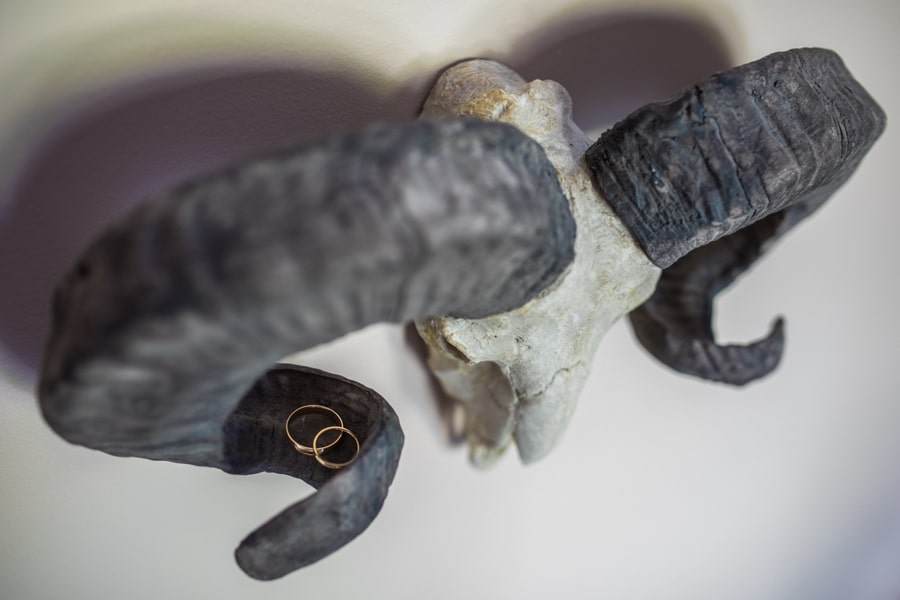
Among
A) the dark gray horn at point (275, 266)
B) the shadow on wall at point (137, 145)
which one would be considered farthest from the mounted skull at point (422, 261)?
the shadow on wall at point (137, 145)

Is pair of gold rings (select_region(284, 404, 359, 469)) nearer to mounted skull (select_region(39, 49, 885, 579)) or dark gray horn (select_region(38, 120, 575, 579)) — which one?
mounted skull (select_region(39, 49, 885, 579))

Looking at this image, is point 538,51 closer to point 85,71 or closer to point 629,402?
point 85,71

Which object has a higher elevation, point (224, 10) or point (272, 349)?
point (224, 10)

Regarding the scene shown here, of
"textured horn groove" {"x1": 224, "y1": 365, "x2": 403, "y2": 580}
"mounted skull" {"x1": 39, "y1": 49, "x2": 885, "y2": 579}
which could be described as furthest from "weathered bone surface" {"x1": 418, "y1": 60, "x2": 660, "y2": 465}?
"textured horn groove" {"x1": 224, "y1": 365, "x2": 403, "y2": 580}

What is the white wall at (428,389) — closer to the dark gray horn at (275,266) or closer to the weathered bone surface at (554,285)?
the weathered bone surface at (554,285)

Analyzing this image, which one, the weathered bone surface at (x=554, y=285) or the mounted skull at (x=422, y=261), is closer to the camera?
the mounted skull at (x=422, y=261)

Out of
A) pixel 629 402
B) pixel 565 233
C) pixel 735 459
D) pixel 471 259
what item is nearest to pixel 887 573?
pixel 735 459
